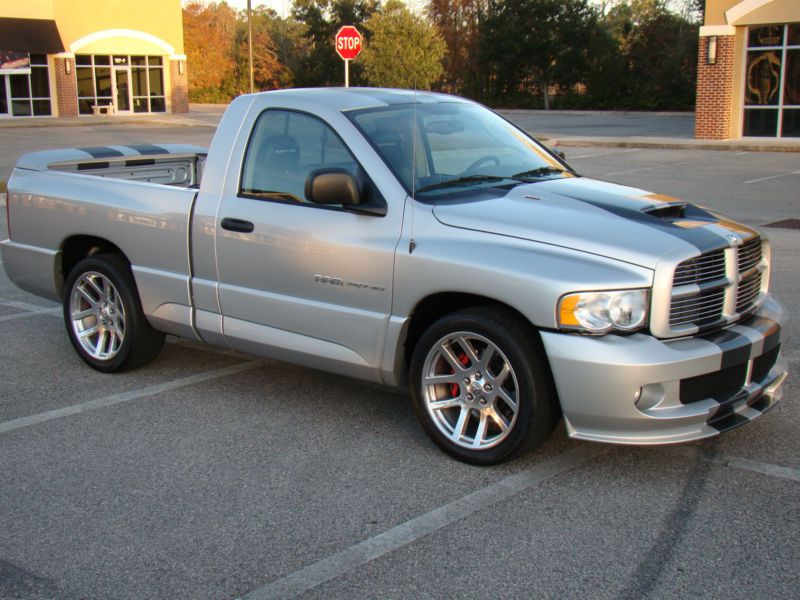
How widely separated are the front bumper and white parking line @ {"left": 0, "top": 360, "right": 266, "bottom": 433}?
9.35 ft

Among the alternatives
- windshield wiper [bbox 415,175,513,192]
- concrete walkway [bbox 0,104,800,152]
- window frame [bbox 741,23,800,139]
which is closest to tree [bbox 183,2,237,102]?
concrete walkway [bbox 0,104,800,152]

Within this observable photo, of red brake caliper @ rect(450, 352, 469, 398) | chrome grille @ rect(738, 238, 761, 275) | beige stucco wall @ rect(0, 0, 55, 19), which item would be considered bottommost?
red brake caliper @ rect(450, 352, 469, 398)

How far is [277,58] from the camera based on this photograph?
69750 mm

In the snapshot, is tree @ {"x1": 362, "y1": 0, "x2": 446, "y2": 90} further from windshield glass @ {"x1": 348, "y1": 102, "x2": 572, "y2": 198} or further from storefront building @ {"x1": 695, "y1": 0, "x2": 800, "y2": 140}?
windshield glass @ {"x1": 348, "y1": 102, "x2": 572, "y2": 198}

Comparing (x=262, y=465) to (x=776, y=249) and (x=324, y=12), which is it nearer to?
(x=776, y=249)

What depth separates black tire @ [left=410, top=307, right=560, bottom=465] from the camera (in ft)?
14.9

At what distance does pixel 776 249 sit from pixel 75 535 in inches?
353

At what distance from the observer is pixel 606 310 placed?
14.3 feet

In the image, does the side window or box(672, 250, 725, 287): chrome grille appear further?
the side window

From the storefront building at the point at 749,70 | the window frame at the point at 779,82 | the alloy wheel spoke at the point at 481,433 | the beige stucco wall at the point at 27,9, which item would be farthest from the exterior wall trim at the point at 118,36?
the alloy wheel spoke at the point at 481,433

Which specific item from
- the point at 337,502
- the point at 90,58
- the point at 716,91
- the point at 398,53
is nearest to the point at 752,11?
the point at 716,91

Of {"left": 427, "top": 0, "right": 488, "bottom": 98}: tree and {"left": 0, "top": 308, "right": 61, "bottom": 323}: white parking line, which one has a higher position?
{"left": 427, "top": 0, "right": 488, "bottom": 98}: tree

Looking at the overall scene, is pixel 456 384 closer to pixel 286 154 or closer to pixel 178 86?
pixel 286 154

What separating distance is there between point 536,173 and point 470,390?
154 centimetres
